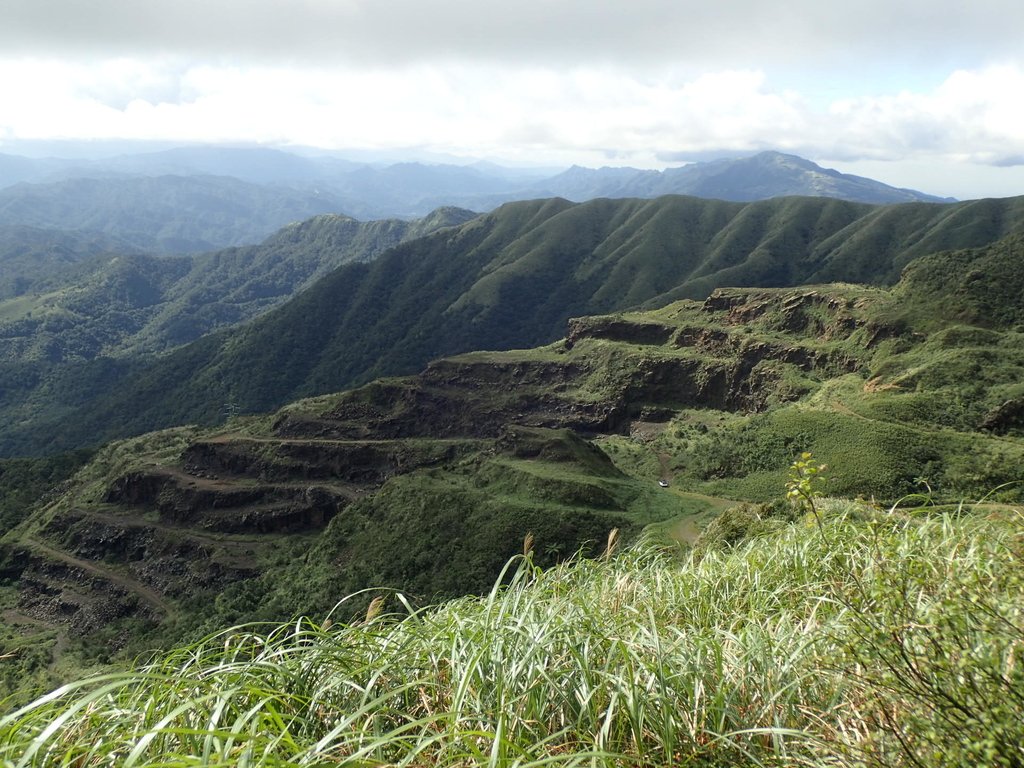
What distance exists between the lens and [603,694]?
457cm

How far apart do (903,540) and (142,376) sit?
189015 mm

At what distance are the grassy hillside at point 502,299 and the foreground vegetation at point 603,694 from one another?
465 feet

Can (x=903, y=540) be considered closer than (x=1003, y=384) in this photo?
Yes

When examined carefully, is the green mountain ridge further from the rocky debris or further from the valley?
the rocky debris

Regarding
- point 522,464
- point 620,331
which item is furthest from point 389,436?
point 620,331

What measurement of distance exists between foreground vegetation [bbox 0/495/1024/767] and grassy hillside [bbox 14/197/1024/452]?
465 ft

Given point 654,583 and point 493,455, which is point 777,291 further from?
point 654,583

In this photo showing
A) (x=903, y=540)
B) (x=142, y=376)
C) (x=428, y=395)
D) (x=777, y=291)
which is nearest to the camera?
(x=903, y=540)

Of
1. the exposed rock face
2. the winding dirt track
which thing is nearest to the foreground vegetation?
the exposed rock face

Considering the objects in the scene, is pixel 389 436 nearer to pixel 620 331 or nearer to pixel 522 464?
pixel 522 464

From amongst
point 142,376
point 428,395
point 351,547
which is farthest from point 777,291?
point 142,376

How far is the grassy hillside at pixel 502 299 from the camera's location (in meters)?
150

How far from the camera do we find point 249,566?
51625 millimetres

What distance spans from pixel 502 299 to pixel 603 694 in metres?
180
